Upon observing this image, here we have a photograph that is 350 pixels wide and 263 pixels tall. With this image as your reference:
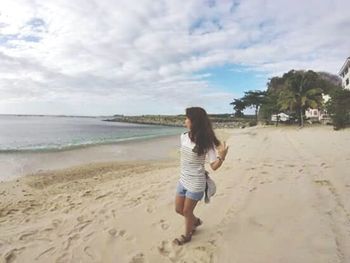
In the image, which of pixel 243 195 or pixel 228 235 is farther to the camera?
pixel 243 195

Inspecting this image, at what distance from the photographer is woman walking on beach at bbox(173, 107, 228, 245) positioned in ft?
12.5

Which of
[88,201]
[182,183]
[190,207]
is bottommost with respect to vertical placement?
[88,201]

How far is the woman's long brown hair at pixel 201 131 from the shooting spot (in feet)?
12.5

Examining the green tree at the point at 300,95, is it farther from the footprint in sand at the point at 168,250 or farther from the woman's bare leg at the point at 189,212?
the footprint in sand at the point at 168,250

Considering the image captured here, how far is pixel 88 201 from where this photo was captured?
21.7 ft

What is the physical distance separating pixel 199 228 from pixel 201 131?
5.07ft

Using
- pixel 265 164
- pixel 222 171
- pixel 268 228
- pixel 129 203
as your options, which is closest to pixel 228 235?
pixel 268 228

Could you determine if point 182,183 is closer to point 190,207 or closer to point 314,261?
point 190,207

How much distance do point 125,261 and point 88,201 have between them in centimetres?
314

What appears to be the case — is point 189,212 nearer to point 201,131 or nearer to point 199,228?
point 199,228

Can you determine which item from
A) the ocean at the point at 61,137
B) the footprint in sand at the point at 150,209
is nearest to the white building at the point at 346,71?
the ocean at the point at 61,137

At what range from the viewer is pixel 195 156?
3906mm

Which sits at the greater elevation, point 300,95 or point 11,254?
point 300,95

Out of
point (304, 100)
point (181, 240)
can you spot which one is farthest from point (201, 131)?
point (304, 100)
